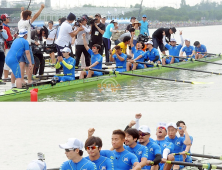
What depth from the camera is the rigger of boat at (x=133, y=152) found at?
574cm

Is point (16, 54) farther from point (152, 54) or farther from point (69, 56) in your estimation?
point (152, 54)

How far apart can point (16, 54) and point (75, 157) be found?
798cm

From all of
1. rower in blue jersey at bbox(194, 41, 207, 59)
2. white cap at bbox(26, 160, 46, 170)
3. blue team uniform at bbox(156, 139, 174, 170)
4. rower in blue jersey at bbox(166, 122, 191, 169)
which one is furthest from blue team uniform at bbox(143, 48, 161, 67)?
white cap at bbox(26, 160, 46, 170)

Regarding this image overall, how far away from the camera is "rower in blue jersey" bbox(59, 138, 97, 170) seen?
562cm

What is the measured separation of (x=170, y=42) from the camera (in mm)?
21344

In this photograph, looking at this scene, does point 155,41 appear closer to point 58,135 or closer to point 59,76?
point 59,76

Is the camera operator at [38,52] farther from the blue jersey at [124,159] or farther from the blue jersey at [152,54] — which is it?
the blue jersey at [124,159]

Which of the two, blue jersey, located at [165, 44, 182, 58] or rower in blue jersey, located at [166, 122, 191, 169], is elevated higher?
blue jersey, located at [165, 44, 182, 58]

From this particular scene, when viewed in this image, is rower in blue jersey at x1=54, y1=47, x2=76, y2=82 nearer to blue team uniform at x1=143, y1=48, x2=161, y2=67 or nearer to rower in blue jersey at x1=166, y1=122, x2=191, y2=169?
blue team uniform at x1=143, y1=48, x2=161, y2=67

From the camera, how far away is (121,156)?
676 cm

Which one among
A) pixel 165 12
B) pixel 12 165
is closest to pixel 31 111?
pixel 12 165

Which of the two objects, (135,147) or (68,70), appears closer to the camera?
(135,147)

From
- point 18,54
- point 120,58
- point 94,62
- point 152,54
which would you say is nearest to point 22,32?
point 18,54

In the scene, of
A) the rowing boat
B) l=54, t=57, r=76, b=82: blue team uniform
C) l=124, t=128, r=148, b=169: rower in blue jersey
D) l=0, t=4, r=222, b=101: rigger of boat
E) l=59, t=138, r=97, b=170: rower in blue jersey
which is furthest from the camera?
l=54, t=57, r=76, b=82: blue team uniform
